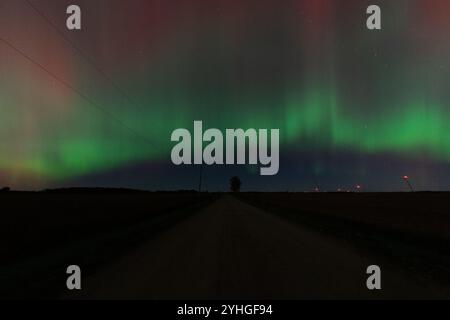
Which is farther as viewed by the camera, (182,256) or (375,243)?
(375,243)

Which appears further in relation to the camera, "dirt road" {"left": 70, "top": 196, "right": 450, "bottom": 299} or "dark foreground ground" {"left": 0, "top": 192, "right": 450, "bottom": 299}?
"dark foreground ground" {"left": 0, "top": 192, "right": 450, "bottom": 299}

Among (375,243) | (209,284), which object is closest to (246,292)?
(209,284)

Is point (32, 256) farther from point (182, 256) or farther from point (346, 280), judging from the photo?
point (346, 280)

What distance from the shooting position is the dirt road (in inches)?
358

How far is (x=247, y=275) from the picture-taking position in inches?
432

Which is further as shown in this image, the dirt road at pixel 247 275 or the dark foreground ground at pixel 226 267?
the dark foreground ground at pixel 226 267

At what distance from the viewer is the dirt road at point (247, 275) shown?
9.09 m

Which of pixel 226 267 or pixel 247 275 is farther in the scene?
pixel 226 267

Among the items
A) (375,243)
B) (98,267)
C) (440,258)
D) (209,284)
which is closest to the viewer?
(209,284)
